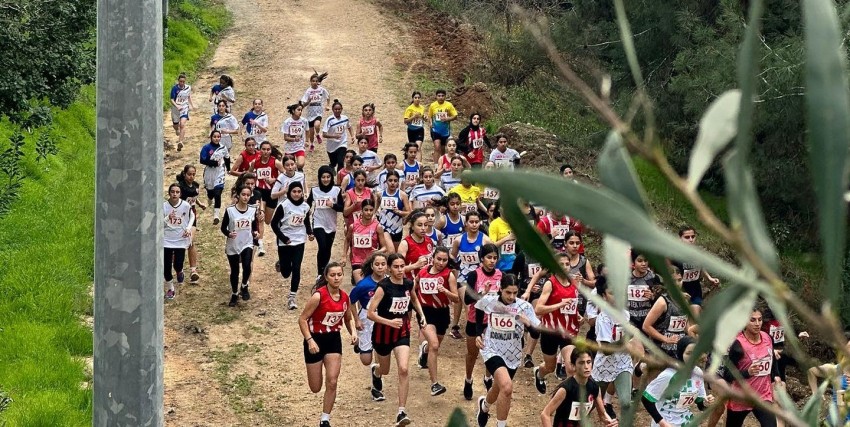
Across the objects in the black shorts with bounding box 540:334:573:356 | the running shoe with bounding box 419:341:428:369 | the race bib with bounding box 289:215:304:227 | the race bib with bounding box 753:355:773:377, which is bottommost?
the running shoe with bounding box 419:341:428:369

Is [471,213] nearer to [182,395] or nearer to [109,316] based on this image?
[182,395]

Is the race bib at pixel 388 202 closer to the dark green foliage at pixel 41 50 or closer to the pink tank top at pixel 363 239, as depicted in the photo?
the pink tank top at pixel 363 239

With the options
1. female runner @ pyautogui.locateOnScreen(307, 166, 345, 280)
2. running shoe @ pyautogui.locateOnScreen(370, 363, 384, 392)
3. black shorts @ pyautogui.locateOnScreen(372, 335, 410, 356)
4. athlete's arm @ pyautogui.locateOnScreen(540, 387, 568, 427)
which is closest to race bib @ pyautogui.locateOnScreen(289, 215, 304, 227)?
female runner @ pyautogui.locateOnScreen(307, 166, 345, 280)

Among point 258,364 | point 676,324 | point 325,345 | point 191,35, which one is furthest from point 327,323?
point 191,35

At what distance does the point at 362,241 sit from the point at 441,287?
216 cm

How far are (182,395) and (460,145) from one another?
25.1 feet

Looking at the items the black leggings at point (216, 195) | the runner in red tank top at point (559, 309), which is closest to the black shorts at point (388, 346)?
the runner in red tank top at point (559, 309)

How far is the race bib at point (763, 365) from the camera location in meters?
10.9

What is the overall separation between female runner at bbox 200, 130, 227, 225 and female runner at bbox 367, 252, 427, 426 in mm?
6542

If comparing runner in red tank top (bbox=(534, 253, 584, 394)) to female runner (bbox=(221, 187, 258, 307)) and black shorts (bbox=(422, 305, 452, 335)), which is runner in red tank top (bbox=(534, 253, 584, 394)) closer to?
black shorts (bbox=(422, 305, 452, 335))

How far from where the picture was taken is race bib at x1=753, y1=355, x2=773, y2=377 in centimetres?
1091

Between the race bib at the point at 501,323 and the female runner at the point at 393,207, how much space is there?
3871mm

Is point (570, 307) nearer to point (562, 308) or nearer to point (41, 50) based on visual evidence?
point (562, 308)

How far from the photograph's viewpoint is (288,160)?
16.1 m
